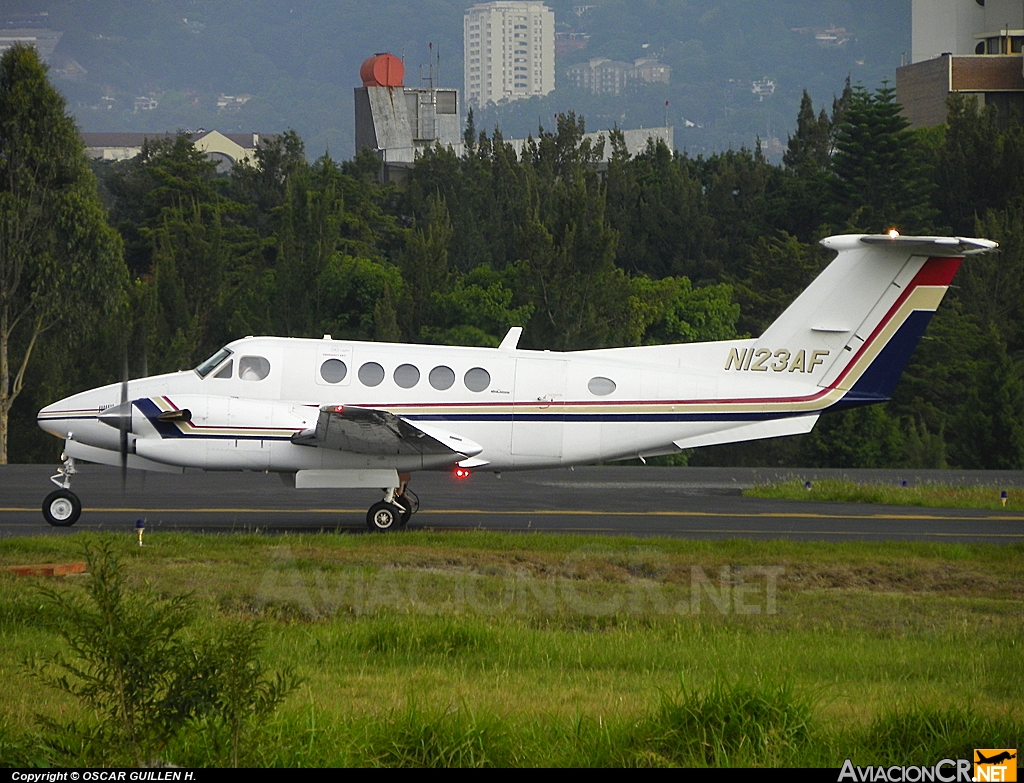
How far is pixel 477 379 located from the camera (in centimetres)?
1827

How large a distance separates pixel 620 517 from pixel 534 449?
2.40 m

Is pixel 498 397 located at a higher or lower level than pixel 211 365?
lower

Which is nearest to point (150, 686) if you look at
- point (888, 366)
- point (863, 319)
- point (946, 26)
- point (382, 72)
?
point (863, 319)

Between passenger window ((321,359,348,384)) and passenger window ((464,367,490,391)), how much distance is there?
176 cm

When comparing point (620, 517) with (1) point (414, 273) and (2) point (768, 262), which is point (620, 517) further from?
(2) point (768, 262)

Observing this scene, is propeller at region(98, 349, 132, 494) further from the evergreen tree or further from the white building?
the white building

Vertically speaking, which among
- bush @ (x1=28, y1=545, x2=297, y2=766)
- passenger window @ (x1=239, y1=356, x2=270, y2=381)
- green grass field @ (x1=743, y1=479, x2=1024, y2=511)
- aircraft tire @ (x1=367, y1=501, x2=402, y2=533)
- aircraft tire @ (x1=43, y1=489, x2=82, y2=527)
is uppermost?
passenger window @ (x1=239, y1=356, x2=270, y2=381)

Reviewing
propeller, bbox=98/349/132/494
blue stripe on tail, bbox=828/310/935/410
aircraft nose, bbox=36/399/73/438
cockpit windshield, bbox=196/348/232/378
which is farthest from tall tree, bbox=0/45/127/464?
blue stripe on tail, bbox=828/310/935/410

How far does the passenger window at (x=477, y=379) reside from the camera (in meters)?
18.2

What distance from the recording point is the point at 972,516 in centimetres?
2103

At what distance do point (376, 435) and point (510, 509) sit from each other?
13.8 ft

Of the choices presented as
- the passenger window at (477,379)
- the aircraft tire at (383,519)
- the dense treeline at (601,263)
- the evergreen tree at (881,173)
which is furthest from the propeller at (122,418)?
the evergreen tree at (881,173)

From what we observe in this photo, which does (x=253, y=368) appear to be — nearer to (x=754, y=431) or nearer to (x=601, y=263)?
(x=754, y=431)

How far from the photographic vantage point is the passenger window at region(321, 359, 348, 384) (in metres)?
18.1
